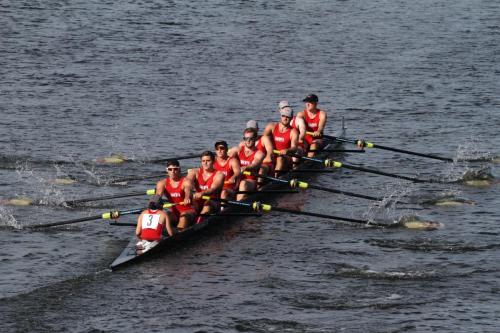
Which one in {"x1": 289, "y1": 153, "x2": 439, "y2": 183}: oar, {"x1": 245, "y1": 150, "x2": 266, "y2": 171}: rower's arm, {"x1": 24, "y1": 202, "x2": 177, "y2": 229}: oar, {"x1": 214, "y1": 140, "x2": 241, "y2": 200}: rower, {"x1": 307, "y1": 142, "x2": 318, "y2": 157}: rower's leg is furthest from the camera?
{"x1": 307, "y1": 142, "x2": 318, "y2": 157}: rower's leg

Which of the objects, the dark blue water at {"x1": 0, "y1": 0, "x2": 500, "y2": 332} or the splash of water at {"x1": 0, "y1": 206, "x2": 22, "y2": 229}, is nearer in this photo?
the dark blue water at {"x1": 0, "y1": 0, "x2": 500, "y2": 332}

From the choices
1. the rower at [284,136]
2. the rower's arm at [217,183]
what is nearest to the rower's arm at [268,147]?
the rower at [284,136]

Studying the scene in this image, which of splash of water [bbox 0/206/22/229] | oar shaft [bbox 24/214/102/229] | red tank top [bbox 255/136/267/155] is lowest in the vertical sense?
splash of water [bbox 0/206/22/229]

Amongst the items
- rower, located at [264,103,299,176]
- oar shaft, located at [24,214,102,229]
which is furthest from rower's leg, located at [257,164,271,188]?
oar shaft, located at [24,214,102,229]

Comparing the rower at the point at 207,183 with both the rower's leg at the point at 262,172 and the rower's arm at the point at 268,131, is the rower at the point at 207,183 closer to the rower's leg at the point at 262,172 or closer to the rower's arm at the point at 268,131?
the rower's leg at the point at 262,172

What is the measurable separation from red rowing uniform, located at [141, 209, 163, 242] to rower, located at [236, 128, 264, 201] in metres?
4.54

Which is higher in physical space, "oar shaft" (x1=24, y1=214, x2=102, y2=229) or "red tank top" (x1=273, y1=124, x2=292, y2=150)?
"red tank top" (x1=273, y1=124, x2=292, y2=150)

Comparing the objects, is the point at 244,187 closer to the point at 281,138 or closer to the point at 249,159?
the point at 249,159

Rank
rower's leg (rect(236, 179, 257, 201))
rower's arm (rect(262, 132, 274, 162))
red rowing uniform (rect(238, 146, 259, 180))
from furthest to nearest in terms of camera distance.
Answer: rower's arm (rect(262, 132, 274, 162)) → red rowing uniform (rect(238, 146, 259, 180)) → rower's leg (rect(236, 179, 257, 201))

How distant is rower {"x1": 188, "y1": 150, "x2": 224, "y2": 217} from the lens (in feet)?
89.1

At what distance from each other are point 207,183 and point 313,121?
28.7ft

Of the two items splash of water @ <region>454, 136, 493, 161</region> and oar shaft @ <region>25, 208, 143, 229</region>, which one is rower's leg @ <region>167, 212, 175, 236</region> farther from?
splash of water @ <region>454, 136, 493, 161</region>

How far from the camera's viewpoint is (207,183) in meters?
27.5

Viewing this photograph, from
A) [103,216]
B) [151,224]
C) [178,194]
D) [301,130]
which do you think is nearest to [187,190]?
[178,194]
